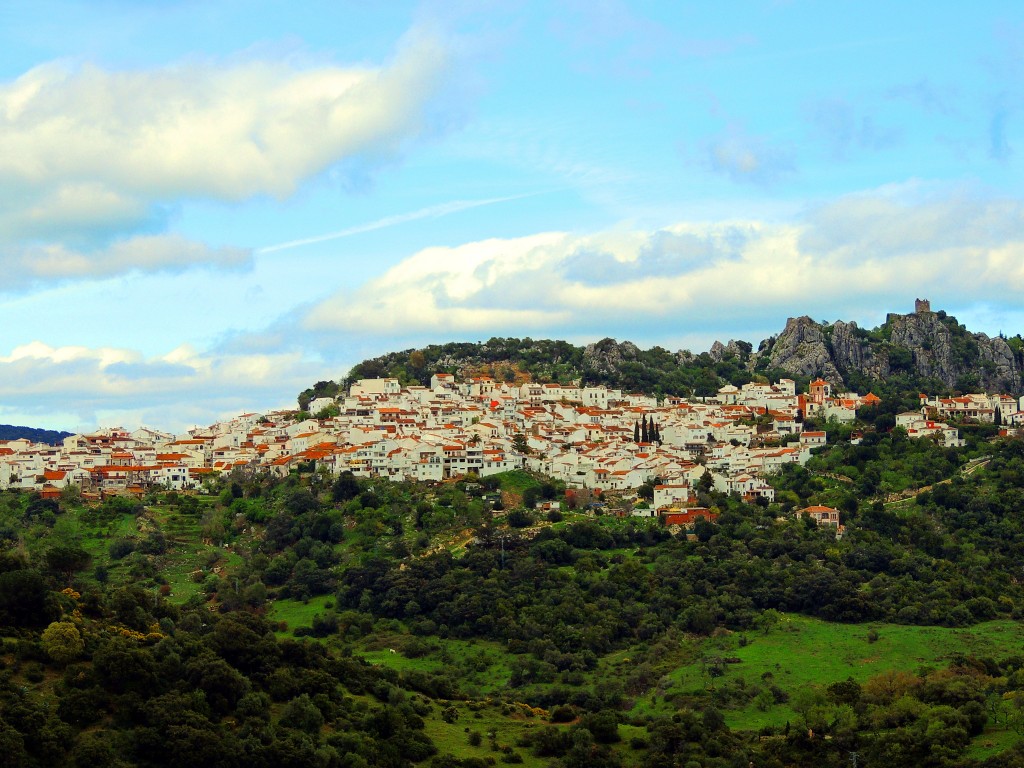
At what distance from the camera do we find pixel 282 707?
43.8 m

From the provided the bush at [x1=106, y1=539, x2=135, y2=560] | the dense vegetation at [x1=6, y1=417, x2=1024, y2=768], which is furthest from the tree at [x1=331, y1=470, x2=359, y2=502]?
the bush at [x1=106, y1=539, x2=135, y2=560]

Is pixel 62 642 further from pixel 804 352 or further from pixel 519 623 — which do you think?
pixel 804 352

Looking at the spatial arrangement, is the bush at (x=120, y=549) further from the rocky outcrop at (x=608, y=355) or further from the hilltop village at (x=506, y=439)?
the rocky outcrop at (x=608, y=355)

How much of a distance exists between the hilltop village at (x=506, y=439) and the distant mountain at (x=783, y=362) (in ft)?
18.8

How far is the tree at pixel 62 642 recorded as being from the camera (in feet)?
136

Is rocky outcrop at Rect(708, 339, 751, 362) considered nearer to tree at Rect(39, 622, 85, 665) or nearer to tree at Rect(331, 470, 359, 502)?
tree at Rect(331, 470, 359, 502)

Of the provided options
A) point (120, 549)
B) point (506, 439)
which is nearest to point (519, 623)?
point (120, 549)

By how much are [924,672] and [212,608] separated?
32840 mm

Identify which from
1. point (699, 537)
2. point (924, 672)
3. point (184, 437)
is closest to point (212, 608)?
point (699, 537)

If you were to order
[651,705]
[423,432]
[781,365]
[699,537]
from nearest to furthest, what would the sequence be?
[651,705] < [699,537] < [423,432] < [781,365]

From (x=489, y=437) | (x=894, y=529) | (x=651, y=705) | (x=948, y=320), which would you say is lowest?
(x=651, y=705)

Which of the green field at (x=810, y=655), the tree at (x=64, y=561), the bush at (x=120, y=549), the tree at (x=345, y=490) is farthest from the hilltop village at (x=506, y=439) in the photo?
the tree at (x=64, y=561)

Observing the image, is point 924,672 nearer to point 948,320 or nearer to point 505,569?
point 505,569

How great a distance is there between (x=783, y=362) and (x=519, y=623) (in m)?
74.8
